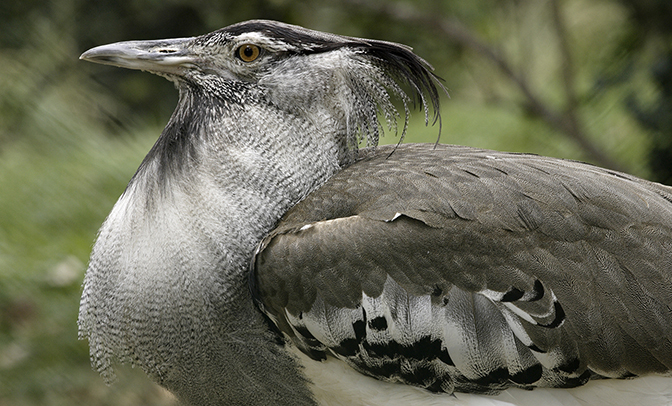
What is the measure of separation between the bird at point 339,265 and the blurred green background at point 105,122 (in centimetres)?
112

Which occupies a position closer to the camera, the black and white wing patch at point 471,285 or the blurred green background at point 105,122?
the black and white wing patch at point 471,285

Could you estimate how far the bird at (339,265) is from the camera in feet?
7.54

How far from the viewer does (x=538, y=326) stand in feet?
7.64

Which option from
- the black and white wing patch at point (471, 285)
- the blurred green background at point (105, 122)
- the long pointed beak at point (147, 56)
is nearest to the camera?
the black and white wing patch at point (471, 285)

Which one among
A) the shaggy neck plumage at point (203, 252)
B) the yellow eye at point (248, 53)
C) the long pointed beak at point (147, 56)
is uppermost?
the yellow eye at point (248, 53)

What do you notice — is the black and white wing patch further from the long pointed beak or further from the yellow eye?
the long pointed beak

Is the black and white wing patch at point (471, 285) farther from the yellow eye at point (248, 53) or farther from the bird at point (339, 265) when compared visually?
the yellow eye at point (248, 53)

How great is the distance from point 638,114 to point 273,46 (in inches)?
130

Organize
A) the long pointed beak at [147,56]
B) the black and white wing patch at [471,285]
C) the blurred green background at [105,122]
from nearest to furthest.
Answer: the black and white wing patch at [471,285]
the long pointed beak at [147,56]
the blurred green background at [105,122]

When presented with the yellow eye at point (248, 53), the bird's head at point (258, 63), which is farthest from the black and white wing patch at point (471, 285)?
the yellow eye at point (248, 53)

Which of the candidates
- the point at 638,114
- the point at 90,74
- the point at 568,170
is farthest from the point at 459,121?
the point at 568,170

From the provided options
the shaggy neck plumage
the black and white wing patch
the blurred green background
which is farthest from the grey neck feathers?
the blurred green background

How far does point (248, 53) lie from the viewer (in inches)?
101

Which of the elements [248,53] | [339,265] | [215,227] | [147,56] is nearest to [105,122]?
[147,56]
